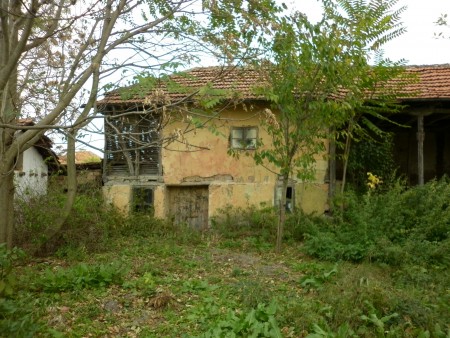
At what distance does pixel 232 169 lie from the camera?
13.7m

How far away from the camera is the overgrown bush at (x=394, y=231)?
888cm

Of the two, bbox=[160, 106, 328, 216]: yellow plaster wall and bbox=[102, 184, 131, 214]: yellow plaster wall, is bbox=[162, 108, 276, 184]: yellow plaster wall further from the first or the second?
bbox=[102, 184, 131, 214]: yellow plaster wall

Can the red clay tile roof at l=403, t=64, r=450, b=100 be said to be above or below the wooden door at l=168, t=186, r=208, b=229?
above

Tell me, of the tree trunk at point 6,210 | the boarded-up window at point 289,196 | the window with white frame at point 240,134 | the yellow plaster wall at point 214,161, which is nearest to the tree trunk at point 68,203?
the tree trunk at point 6,210

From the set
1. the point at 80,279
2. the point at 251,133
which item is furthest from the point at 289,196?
the point at 80,279

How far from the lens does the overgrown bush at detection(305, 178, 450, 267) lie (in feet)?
29.1

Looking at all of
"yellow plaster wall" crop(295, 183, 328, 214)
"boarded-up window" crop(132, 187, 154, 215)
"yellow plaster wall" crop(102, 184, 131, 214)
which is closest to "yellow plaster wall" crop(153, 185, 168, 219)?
"boarded-up window" crop(132, 187, 154, 215)

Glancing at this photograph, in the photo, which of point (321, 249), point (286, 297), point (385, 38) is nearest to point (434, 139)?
point (385, 38)

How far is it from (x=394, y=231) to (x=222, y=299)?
14.0 feet

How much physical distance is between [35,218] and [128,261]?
2.39 meters

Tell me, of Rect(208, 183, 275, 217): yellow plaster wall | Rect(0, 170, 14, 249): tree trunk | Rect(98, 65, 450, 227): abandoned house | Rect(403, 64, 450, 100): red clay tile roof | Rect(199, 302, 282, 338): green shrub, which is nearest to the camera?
Rect(199, 302, 282, 338): green shrub

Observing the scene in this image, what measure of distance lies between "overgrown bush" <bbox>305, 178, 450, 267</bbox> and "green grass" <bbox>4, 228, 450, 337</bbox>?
0.34 m

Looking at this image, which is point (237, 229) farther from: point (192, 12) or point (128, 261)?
point (192, 12)

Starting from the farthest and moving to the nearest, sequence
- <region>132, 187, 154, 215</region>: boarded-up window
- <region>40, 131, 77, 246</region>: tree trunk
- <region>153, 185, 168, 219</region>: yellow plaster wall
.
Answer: <region>153, 185, 168, 219</region>: yellow plaster wall
<region>132, 187, 154, 215</region>: boarded-up window
<region>40, 131, 77, 246</region>: tree trunk
